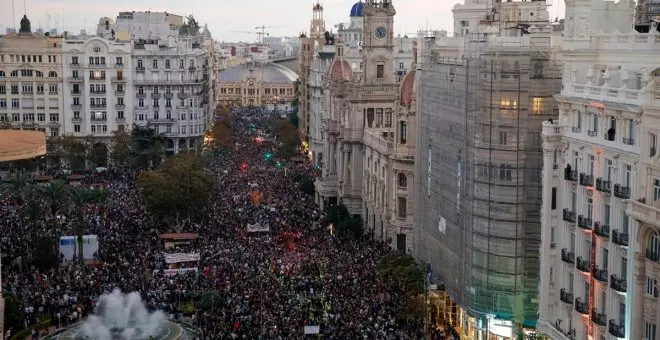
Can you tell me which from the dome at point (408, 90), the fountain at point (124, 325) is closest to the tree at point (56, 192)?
the fountain at point (124, 325)

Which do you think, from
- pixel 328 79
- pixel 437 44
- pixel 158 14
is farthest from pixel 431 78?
pixel 158 14

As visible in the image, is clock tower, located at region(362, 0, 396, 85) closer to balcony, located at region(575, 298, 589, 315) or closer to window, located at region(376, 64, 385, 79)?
window, located at region(376, 64, 385, 79)

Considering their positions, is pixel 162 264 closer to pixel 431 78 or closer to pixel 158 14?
pixel 431 78

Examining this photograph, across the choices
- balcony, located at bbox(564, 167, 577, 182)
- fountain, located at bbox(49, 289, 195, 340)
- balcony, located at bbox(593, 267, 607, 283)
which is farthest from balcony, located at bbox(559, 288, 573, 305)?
fountain, located at bbox(49, 289, 195, 340)

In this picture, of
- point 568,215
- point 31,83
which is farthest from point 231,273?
point 31,83

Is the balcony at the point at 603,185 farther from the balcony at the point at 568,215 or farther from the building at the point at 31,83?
the building at the point at 31,83

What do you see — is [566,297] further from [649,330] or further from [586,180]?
[649,330]
